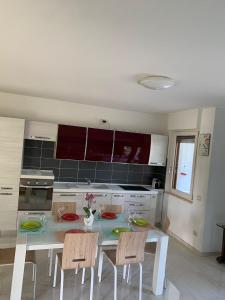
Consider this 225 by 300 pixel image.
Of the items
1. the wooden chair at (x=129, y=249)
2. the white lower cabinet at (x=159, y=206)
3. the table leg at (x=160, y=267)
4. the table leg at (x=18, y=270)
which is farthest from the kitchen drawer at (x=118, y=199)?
the table leg at (x=18, y=270)

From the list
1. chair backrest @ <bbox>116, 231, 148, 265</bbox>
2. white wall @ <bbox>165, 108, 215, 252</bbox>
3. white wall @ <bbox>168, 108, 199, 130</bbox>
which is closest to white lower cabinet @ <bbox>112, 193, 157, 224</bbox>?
white wall @ <bbox>165, 108, 215, 252</bbox>

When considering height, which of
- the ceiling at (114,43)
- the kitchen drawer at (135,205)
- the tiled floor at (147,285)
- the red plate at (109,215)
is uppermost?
the ceiling at (114,43)

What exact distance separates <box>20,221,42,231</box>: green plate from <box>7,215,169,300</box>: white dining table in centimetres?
9

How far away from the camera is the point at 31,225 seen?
2.94m

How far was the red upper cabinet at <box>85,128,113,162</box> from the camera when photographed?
4.89 meters

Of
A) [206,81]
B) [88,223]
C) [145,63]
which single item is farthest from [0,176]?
[206,81]

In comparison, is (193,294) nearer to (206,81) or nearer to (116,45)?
Answer: (206,81)

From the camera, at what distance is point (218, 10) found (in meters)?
1.38

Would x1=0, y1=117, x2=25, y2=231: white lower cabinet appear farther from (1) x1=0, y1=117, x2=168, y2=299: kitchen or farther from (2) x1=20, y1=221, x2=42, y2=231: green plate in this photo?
(2) x1=20, y1=221, x2=42, y2=231: green plate

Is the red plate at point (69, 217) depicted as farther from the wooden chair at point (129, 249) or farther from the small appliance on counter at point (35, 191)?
the small appliance on counter at point (35, 191)

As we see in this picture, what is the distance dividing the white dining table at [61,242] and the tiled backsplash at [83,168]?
6.12 feet

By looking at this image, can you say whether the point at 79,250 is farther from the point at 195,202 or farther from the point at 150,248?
the point at 195,202

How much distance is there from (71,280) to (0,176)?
6.84 feet

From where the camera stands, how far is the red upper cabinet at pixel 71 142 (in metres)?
4.69
